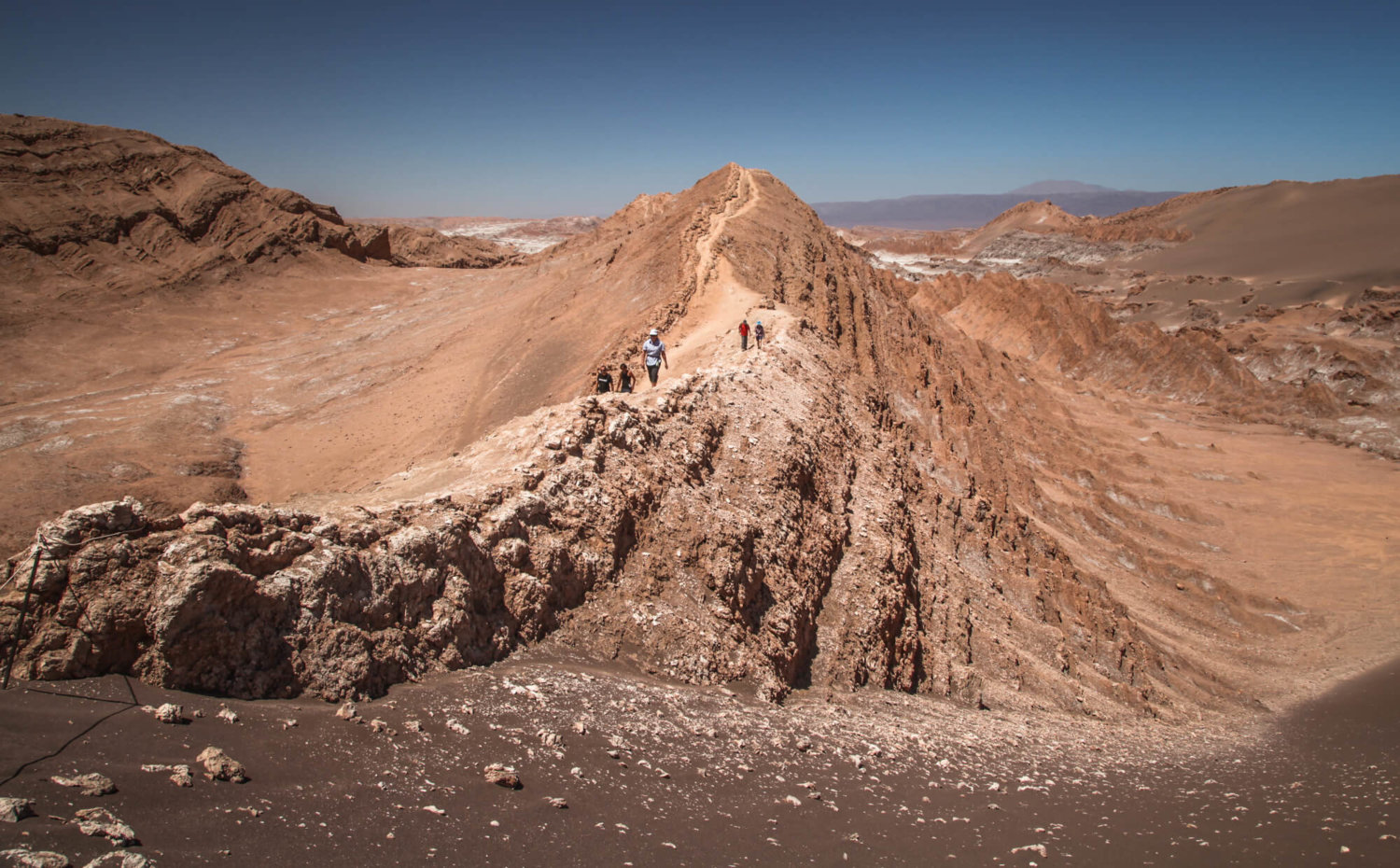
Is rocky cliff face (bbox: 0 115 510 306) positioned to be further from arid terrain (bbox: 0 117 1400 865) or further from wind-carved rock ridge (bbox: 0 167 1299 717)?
wind-carved rock ridge (bbox: 0 167 1299 717)

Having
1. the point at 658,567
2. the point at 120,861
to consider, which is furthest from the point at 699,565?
the point at 120,861

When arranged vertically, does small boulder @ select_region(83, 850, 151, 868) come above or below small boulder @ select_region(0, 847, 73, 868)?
below

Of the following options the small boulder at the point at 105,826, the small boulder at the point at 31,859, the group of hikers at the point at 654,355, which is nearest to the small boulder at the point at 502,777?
the small boulder at the point at 105,826

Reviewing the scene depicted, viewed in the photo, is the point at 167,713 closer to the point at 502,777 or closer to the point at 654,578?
the point at 502,777

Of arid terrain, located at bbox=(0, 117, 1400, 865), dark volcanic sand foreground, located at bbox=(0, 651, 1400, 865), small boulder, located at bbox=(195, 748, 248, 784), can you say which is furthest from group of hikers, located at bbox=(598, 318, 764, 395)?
small boulder, located at bbox=(195, 748, 248, 784)

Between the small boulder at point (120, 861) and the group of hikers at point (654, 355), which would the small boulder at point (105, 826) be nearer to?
the small boulder at point (120, 861)

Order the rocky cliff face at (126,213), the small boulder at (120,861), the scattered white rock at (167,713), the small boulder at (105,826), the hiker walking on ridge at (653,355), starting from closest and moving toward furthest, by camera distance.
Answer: the small boulder at (120,861) → the small boulder at (105,826) → the scattered white rock at (167,713) → the hiker walking on ridge at (653,355) → the rocky cliff face at (126,213)

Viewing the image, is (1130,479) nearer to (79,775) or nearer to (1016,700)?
(1016,700)
